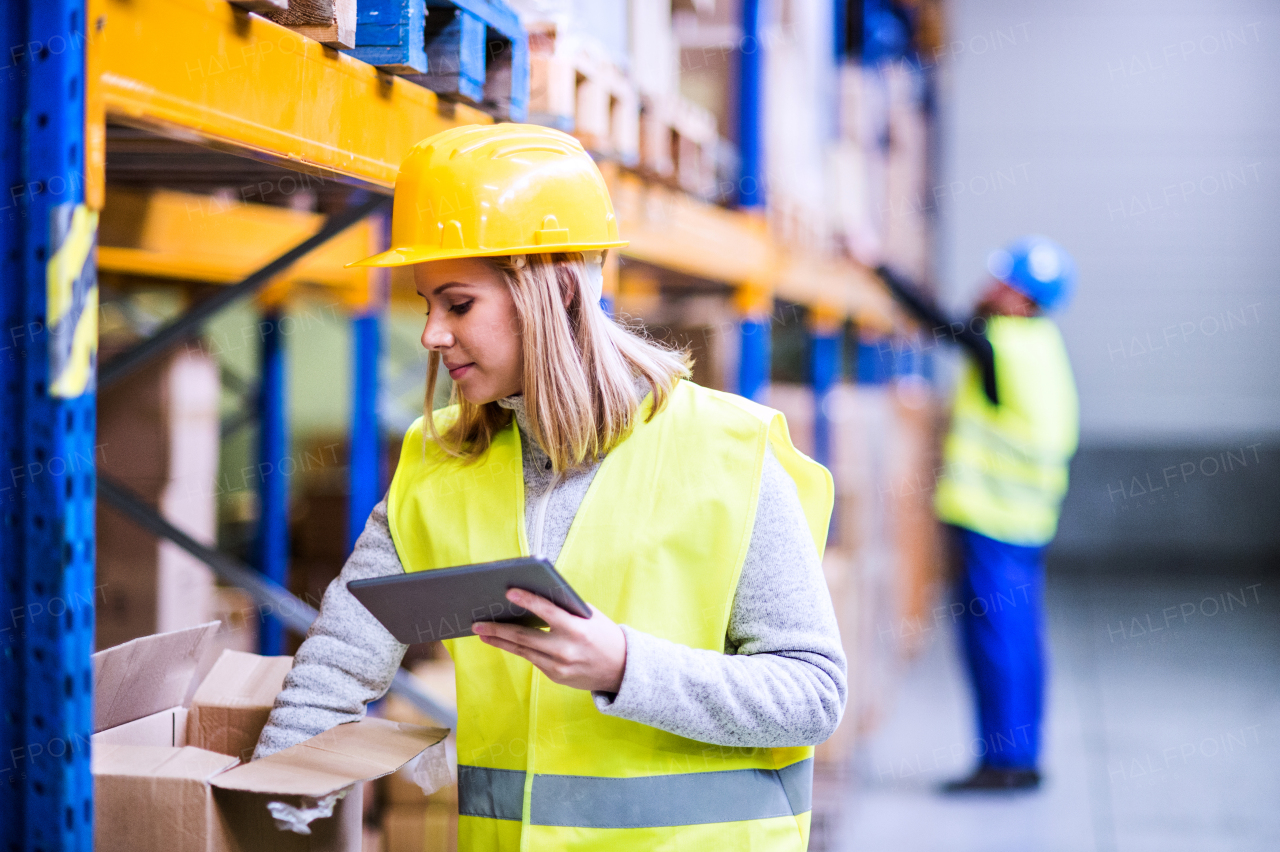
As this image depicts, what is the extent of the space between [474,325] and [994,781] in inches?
173

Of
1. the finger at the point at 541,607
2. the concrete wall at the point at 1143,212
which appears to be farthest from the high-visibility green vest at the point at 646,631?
→ the concrete wall at the point at 1143,212

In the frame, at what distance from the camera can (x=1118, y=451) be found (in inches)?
421

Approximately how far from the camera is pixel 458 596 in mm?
1416

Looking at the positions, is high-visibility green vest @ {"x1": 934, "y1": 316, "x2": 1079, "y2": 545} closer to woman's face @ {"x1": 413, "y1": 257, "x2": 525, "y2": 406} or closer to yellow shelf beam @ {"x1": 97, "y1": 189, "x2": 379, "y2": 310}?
yellow shelf beam @ {"x1": 97, "y1": 189, "x2": 379, "y2": 310}

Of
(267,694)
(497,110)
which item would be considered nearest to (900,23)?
(497,110)

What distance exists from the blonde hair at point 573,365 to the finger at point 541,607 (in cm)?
32

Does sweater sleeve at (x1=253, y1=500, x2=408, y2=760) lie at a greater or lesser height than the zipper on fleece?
lesser

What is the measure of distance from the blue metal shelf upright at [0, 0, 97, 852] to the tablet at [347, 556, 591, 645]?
0.32m

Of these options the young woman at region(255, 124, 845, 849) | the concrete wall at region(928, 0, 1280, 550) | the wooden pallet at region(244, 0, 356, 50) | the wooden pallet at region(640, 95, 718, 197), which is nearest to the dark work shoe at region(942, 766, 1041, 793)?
the wooden pallet at region(640, 95, 718, 197)

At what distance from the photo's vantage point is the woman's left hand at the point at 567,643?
1.39 metres

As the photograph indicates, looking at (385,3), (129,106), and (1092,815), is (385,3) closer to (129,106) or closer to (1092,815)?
(129,106)

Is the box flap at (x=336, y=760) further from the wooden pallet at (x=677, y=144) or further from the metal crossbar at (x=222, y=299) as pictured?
the wooden pallet at (x=677, y=144)

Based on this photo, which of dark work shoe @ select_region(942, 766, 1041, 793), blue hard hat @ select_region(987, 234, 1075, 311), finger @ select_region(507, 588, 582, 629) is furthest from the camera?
blue hard hat @ select_region(987, 234, 1075, 311)

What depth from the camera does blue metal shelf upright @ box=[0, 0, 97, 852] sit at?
1.25 m
